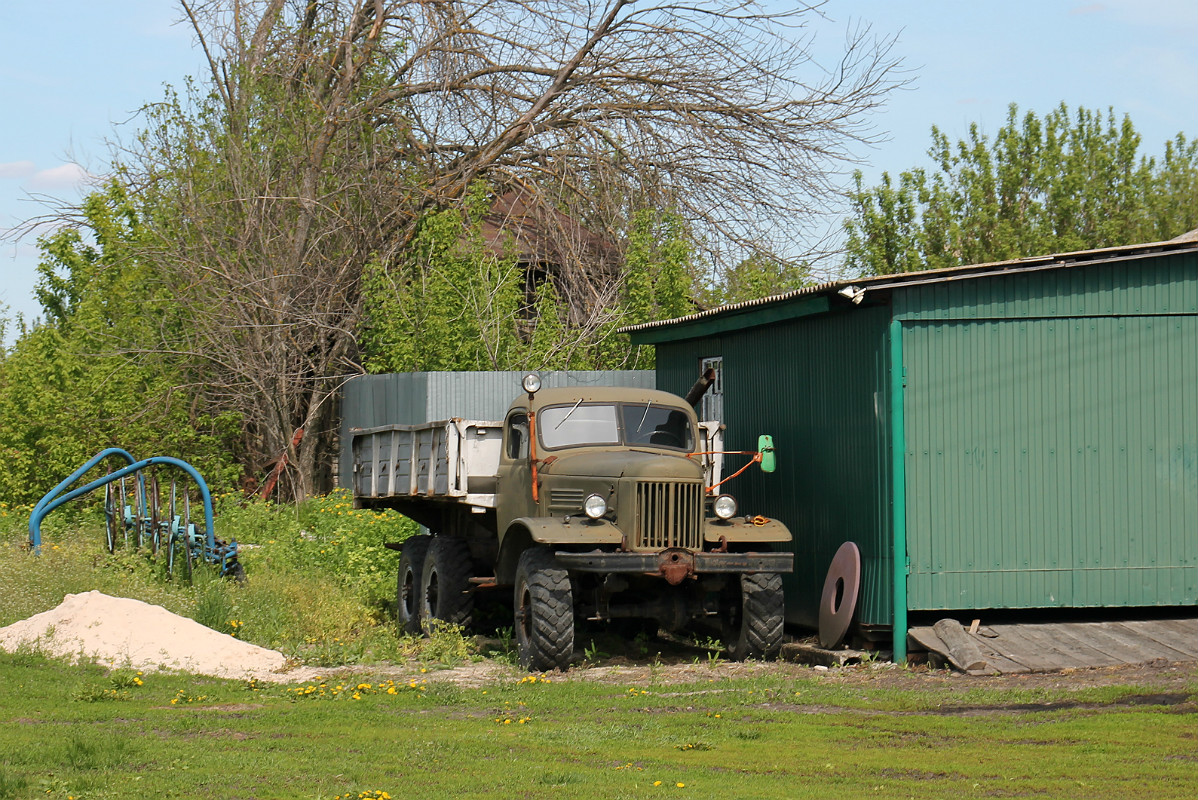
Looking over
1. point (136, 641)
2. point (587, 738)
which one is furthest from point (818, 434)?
point (136, 641)

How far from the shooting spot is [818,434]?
13.2 metres

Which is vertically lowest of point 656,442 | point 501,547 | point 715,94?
point 501,547

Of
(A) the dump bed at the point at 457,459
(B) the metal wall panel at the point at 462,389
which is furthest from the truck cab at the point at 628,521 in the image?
(B) the metal wall panel at the point at 462,389

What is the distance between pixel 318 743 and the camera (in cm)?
821

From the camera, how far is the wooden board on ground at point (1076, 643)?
11.0m

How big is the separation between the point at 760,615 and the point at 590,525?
166cm

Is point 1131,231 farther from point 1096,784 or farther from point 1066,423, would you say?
point 1096,784

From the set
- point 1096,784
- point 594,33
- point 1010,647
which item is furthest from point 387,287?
point 1096,784

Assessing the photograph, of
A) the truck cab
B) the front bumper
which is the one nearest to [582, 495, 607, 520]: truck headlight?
the truck cab

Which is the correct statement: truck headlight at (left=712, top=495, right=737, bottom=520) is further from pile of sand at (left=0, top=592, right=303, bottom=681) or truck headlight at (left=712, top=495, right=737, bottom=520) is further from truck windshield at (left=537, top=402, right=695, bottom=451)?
pile of sand at (left=0, top=592, right=303, bottom=681)

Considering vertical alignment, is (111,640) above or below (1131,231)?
below

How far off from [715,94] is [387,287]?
23.5 ft

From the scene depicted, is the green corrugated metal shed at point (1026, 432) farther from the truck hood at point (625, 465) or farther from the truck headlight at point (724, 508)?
the truck hood at point (625, 465)

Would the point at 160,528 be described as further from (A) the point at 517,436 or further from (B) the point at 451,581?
(A) the point at 517,436
